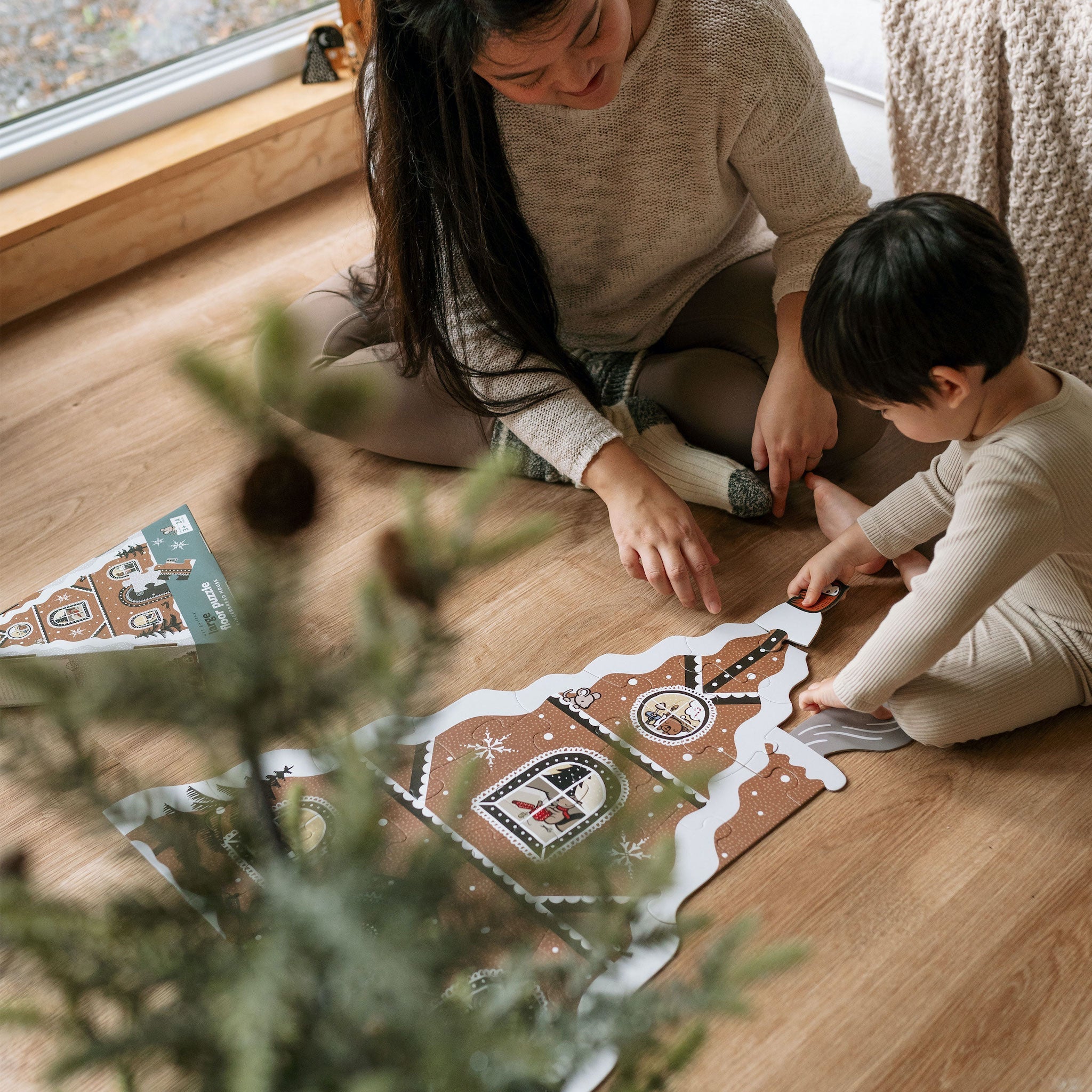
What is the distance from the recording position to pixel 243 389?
1.18 feet

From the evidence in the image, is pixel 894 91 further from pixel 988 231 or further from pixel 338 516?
pixel 338 516

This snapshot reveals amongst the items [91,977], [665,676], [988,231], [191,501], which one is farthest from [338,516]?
[91,977]

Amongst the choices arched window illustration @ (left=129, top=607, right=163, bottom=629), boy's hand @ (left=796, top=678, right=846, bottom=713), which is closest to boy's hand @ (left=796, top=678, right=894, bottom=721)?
boy's hand @ (left=796, top=678, right=846, bottom=713)

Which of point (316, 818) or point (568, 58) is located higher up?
point (568, 58)

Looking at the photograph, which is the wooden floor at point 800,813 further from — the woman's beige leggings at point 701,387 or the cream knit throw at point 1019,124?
the cream knit throw at point 1019,124

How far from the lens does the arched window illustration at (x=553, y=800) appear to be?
3.10 feet

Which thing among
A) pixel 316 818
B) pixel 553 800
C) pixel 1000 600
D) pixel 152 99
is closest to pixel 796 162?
pixel 1000 600

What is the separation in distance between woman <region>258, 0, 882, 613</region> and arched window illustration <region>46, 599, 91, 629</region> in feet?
1.27

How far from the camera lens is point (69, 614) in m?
1.21

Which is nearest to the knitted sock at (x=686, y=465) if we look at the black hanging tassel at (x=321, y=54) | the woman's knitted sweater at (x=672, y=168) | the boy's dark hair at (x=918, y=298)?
the woman's knitted sweater at (x=672, y=168)

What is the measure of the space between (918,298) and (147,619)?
84cm

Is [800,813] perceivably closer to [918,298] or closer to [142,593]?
[918,298]

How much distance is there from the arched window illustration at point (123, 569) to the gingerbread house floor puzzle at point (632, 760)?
0.34 m

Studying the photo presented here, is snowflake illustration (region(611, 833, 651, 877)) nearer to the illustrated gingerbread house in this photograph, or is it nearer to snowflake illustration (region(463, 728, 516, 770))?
snowflake illustration (region(463, 728, 516, 770))
